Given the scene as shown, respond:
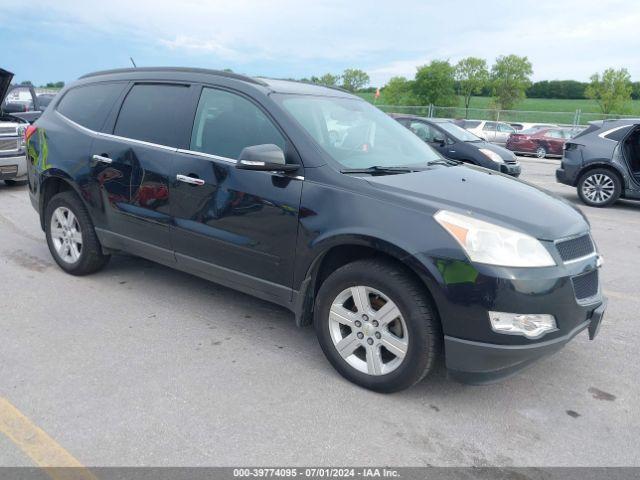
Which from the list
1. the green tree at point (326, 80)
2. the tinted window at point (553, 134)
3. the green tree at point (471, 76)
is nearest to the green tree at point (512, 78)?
the green tree at point (471, 76)

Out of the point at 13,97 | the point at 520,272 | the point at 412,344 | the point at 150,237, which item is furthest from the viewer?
the point at 13,97

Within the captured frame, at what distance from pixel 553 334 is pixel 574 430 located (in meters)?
0.53

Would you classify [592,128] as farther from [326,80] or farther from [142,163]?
[326,80]

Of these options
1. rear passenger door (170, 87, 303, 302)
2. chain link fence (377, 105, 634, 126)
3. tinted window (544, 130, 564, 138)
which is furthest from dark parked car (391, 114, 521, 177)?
chain link fence (377, 105, 634, 126)

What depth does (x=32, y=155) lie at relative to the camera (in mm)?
5293

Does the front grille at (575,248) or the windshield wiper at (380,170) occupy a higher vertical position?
the windshield wiper at (380,170)

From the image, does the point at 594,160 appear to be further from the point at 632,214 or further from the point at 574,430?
the point at 574,430

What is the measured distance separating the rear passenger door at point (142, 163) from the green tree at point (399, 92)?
60.9m

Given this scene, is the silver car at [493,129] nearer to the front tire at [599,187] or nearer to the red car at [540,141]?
the red car at [540,141]

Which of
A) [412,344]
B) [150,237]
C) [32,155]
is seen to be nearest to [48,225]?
[32,155]

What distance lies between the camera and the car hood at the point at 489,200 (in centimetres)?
302

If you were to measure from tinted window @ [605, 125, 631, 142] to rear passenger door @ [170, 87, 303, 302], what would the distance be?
824cm

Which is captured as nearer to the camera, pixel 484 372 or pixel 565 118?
pixel 484 372

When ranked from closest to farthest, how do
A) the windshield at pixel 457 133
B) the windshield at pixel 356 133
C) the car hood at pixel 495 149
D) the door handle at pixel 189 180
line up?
the windshield at pixel 356 133 < the door handle at pixel 189 180 < the car hood at pixel 495 149 < the windshield at pixel 457 133
